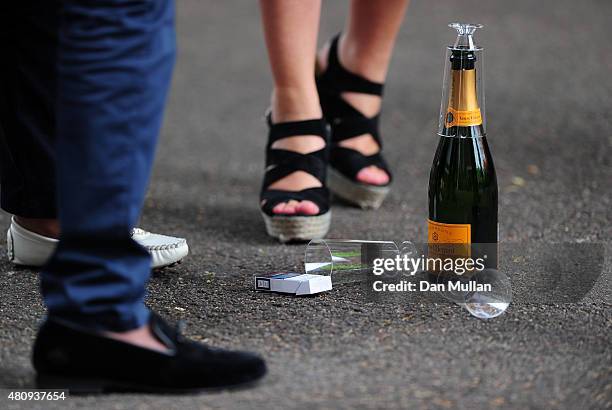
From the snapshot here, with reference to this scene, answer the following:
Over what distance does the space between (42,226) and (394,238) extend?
29.2 inches

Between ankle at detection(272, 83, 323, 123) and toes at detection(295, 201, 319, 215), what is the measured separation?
190 millimetres

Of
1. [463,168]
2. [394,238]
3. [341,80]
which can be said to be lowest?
[394,238]

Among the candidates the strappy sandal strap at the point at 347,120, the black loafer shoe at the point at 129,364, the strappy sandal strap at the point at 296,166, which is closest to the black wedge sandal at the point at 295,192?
the strappy sandal strap at the point at 296,166

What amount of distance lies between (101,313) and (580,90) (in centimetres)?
263

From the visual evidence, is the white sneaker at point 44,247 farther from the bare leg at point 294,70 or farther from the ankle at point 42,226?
the bare leg at point 294,70

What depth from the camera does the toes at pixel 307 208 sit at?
198 cm

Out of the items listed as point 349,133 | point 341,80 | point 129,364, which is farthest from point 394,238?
point 129,364

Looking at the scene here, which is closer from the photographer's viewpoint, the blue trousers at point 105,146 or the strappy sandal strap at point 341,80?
the blue trousers at point 105,146

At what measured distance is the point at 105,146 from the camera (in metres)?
1.14

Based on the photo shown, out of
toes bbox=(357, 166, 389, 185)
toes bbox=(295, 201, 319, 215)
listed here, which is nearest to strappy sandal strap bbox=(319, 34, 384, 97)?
toes bbox=(357, 166, 389, 185)

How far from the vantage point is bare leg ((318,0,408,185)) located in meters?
2.21

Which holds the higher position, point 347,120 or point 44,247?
point 347,120

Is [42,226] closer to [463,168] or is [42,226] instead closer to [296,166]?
[296,166]

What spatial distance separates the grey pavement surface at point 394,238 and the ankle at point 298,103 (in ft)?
0.88
